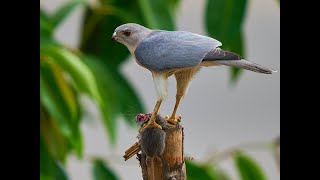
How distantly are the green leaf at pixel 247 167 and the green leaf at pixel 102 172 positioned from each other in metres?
0.23

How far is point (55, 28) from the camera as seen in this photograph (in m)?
1.61

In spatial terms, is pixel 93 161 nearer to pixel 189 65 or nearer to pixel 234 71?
pixel 234 71

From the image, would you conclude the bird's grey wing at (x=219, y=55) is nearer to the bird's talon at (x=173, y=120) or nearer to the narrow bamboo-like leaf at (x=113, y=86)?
the bird's talon at (x=173, y=120)

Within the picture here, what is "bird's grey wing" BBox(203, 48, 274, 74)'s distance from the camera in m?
0.65

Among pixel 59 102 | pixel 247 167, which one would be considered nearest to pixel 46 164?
pixel 59 102

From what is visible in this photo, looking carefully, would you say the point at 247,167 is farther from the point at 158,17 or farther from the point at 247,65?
the point at 247,65

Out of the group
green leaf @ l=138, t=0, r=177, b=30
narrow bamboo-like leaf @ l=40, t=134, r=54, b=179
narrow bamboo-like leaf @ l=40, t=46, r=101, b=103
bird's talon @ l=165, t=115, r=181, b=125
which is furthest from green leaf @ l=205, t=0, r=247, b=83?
narrow bamboo-like leaf @ l=40, t=134, r=54, b=179

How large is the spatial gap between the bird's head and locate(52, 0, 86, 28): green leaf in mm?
885

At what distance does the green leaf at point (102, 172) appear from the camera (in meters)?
1.30

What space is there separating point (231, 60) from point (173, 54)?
2.2 inches

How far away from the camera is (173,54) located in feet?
2.23

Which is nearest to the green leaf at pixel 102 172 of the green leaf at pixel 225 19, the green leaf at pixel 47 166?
the green leaf at pixel 47 166
